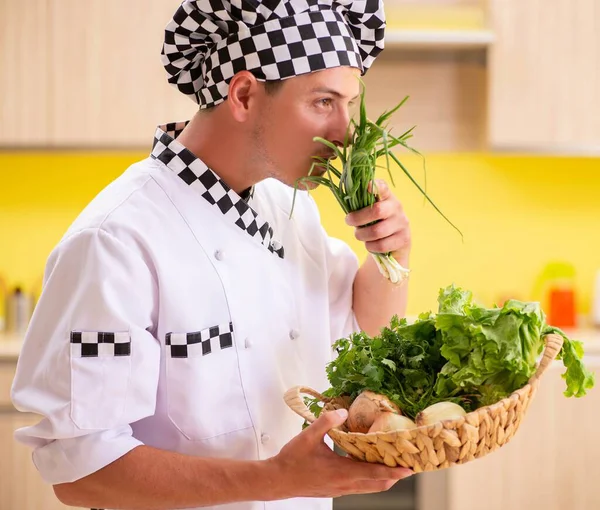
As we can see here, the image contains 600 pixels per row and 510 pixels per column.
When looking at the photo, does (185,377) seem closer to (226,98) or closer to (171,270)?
(171,270)

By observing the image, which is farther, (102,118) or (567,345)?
(102,118)

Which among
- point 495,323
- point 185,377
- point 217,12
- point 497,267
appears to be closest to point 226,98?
point 217,12

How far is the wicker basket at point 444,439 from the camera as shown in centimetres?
116

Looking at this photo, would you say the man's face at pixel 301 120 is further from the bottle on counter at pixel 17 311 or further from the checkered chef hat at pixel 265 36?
the bottle on counter at pixel 17 311

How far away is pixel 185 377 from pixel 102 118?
2077mm

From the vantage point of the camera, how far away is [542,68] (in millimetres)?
3268

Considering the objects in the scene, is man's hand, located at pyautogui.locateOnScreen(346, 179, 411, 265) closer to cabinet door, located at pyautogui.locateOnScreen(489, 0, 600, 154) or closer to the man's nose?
the man's nose

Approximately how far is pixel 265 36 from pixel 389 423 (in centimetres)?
70

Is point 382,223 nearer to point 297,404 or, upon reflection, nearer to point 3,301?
point 297,404

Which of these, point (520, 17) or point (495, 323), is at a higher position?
point (520, 17)

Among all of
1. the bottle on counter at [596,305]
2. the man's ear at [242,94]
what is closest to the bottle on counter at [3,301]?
the man's ear at [242,94]

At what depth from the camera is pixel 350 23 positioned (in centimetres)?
156

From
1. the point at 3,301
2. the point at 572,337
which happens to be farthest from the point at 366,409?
the point at 3,301

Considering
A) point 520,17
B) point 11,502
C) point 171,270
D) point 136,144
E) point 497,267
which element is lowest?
point 11,502
